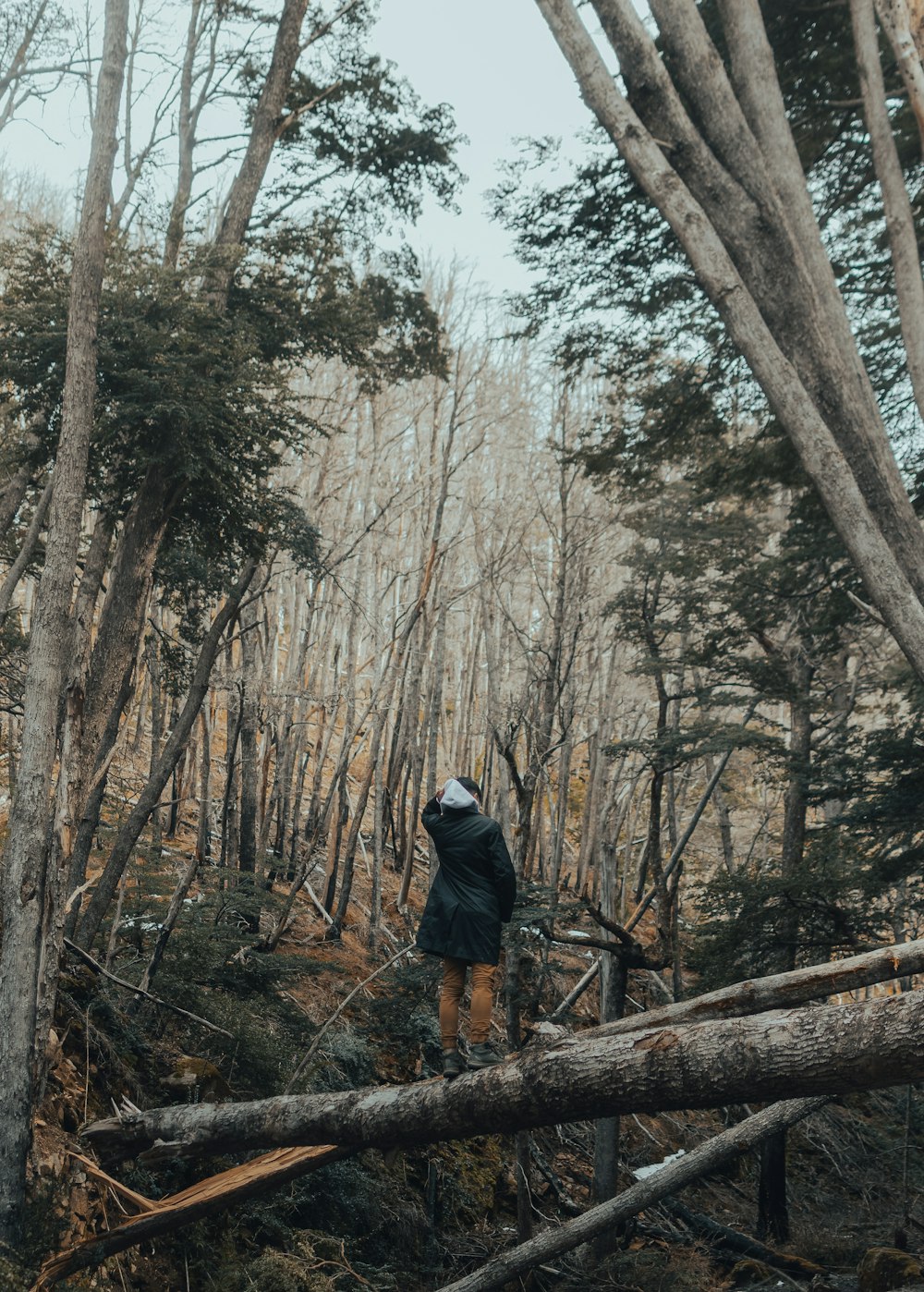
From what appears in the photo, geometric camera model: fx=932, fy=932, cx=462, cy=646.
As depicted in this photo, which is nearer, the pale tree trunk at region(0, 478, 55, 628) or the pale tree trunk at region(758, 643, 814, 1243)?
the pale tree trunk at region(0, 478, 55, 628)

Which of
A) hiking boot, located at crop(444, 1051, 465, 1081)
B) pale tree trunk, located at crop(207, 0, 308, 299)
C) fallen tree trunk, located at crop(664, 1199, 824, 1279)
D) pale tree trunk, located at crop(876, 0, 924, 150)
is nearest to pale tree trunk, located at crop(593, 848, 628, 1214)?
fallen tree trunk, located at crop(664, 1199, 824, 1279)

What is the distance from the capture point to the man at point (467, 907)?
198 inches

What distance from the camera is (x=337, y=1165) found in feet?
25.6

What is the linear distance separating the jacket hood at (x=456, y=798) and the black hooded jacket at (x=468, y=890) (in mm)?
27

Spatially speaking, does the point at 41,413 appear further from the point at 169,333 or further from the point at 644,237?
the point at 644,237

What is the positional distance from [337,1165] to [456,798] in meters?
4.35

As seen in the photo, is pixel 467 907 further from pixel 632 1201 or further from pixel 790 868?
pixel 790 868

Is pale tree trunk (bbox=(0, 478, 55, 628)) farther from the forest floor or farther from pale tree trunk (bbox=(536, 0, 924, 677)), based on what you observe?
pale tree trunk (bbox=(536, 0, 924, 677))

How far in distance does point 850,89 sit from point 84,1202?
11.1 metres

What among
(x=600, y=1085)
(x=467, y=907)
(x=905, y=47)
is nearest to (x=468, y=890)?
(x=467, y=907)

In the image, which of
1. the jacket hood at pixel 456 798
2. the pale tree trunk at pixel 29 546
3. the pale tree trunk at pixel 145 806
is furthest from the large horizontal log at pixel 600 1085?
the pale tree trunk at pixel 29 546

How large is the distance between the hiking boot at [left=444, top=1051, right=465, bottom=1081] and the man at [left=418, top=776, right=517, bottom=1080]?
20 centimetres

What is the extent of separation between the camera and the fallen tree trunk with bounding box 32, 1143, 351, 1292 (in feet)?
15.8

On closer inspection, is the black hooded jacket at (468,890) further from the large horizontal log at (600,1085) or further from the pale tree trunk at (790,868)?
the pale tree trunk at (790,868)
